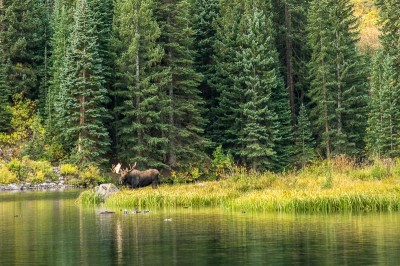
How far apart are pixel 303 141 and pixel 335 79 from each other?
7058 millimetres

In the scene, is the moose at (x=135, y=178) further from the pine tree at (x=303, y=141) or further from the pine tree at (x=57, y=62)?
the pine tree at (x=303, y=141)

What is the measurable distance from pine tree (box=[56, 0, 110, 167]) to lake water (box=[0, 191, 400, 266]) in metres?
29.9

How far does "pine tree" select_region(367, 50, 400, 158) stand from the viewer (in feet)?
212

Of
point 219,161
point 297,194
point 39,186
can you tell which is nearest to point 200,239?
point 297,194

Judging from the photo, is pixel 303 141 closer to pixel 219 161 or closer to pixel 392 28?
pixel 219 161

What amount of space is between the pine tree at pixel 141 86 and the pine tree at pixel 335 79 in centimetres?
1605

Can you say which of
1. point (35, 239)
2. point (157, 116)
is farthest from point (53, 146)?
point (35, 239)

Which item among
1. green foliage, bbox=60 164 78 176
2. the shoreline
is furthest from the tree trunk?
the shoreline

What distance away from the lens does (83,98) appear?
62.4 meters

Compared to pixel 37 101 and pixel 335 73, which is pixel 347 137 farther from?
pixel 37 101

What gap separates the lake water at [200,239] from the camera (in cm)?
1806

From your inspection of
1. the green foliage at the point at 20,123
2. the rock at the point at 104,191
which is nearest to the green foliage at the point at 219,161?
the green foliage at the point at 20,123

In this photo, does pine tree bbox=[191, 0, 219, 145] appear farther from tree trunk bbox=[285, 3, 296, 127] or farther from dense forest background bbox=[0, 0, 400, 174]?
tree trunk bbox=[285, 3, 296, 127]

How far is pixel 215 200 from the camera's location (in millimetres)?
33219
